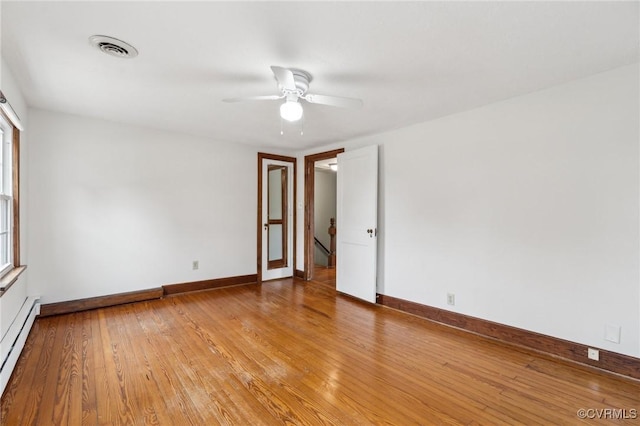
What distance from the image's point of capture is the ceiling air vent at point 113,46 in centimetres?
186

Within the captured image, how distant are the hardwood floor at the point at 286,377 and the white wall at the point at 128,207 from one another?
653 millimetres

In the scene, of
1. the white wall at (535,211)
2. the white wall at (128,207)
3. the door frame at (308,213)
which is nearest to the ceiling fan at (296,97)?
the white wall at (535,211)

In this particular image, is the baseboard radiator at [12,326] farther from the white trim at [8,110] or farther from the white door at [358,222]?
the white door at [358,222]

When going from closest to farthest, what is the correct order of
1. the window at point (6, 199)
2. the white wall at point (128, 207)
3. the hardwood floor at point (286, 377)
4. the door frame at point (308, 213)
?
the hardwood floor at point (286, 377)
the window at point (6, 199)
the white wall at point (128, 207)
the door frame at point (308, 213)

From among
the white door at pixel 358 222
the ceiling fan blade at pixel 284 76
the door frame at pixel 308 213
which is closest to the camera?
the ceiling fan blade at pixel 284 76

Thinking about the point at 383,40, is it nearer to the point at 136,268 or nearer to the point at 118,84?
the point at 118,84

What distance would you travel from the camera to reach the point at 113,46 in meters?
1.94

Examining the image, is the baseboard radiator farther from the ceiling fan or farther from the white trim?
the ceiling fan

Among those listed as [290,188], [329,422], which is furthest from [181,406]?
[290,188]

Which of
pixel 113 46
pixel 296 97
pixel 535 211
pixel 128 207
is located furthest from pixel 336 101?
pixel 128 207

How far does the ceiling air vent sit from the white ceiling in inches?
2.1

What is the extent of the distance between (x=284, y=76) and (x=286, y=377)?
215cm

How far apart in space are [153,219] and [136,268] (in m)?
0.68

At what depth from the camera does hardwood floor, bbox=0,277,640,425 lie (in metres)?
1.78
